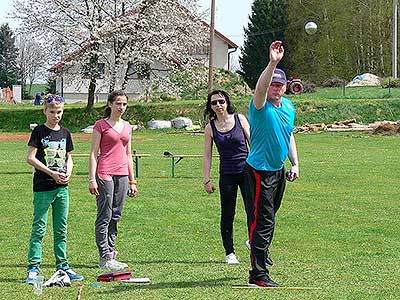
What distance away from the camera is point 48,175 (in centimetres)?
779

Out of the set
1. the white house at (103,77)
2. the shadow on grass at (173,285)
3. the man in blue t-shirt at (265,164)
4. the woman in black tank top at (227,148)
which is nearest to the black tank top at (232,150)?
the woman in black tank top at (227,148)

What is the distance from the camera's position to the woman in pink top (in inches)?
336

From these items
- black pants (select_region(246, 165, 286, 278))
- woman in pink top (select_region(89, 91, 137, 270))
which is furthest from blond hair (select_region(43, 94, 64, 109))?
black pants (select_region(246, 165, 286, 278))

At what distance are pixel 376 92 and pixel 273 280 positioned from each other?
48526 millimetres

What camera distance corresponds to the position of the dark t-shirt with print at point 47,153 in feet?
25.6

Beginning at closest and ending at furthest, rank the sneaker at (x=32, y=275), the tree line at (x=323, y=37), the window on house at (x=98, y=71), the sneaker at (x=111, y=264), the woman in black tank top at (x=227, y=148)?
the sneaker at (x=32, y=275) < the sneaker at (x=111, y=264) < the woman in black tank top at (x=227, y=148) < the window on house at (x=98, y=71) < the tree line at (x=323, y=37)

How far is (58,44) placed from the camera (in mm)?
49125

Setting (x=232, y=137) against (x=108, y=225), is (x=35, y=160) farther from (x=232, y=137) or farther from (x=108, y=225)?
(x=232, y=137)

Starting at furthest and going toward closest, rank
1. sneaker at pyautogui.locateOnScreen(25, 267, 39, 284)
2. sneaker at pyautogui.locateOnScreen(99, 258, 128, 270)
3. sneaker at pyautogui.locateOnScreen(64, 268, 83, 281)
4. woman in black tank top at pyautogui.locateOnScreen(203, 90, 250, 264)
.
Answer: woman in black tank top at pyautogui.locateOnScreen(203, 90, 250, 264), sneaker at pyautogui.locateOnScreen(99, 258, 128, 270), sneaker at pyautogui.locateOnScreen(64, 268, 83, 281), sneaker at pyautogui.locateOnScreen(25, 267, 39, 284)

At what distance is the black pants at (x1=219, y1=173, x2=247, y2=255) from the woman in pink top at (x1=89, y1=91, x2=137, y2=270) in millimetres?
1026

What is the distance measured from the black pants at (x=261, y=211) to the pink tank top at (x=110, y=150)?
179 cm

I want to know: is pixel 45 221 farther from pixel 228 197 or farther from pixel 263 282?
pixel 263 282

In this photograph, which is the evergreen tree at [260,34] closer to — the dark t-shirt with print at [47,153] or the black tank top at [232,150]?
the black tank top at [232,150]

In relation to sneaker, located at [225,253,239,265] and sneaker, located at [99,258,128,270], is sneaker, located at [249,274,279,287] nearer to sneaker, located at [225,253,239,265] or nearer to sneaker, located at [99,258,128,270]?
sneaker, located at [225,253,239,265]
